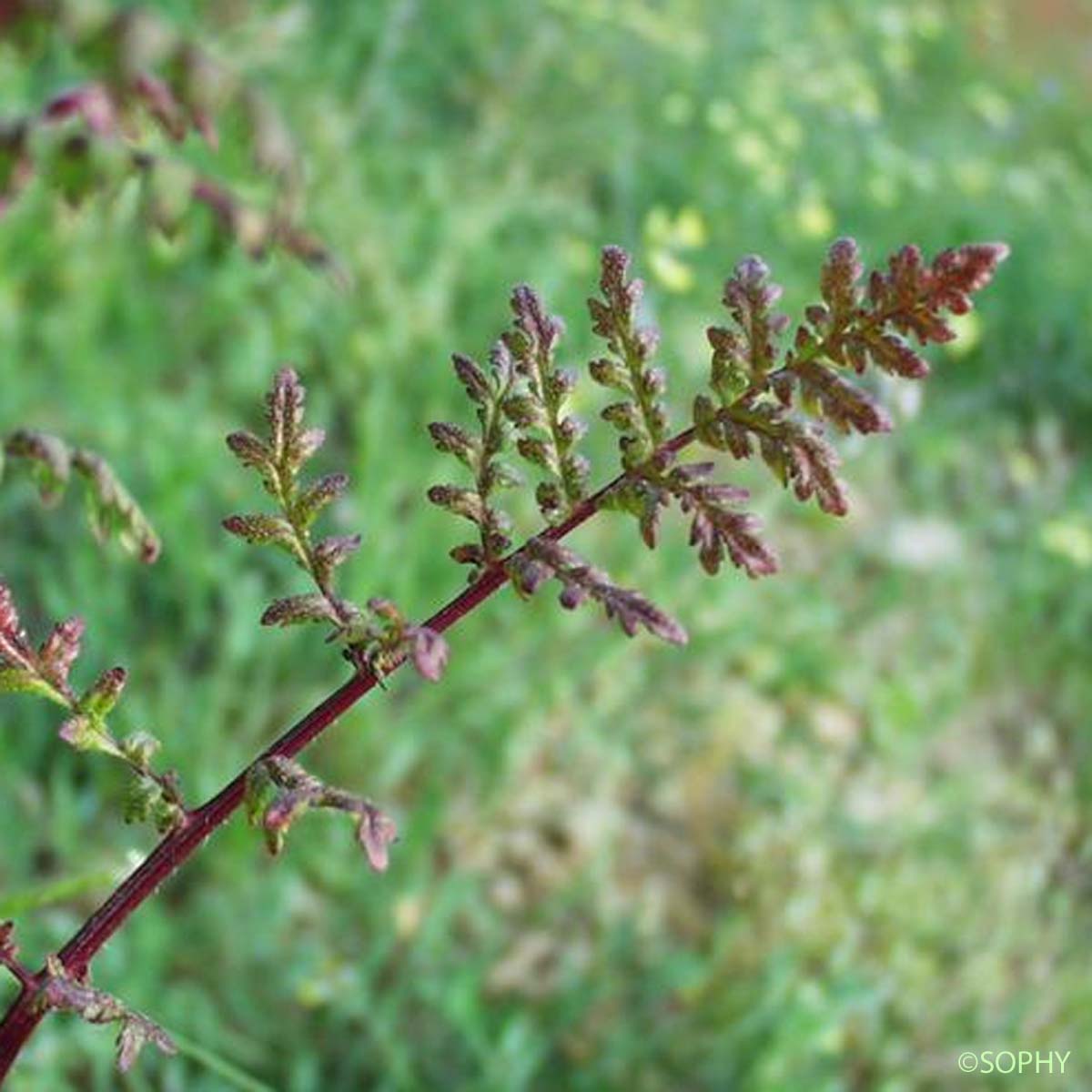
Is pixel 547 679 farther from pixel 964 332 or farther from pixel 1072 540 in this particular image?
pixel 964 332

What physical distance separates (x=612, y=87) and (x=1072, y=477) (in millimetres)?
1579

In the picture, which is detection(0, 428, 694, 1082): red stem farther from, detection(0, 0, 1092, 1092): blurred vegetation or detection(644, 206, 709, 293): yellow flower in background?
detection(644, 206, 709, 293): yellow flower in background

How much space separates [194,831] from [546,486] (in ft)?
0.68

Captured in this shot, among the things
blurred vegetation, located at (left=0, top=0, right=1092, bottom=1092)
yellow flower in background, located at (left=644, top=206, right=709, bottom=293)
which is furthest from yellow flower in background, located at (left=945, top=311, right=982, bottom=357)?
yellow flower in background, located at (left=644, top=206, right=709, bottom=293)

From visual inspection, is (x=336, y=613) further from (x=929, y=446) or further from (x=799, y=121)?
(x=799, y=121)

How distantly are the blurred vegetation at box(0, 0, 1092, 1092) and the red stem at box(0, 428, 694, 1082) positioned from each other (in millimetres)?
380

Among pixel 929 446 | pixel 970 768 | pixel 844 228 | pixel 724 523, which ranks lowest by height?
pixel 724 523

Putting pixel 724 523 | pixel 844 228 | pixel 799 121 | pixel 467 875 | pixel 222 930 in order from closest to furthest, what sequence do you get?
pixel 724 523
pixel 222 930
pixel 467 875
pixel 844 228
pixel 799 121

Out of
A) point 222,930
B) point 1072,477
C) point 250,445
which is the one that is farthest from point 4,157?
point 1072,477

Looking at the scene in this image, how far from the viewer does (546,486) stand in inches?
30.1

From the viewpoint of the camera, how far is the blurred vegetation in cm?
229

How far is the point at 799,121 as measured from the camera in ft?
15.8

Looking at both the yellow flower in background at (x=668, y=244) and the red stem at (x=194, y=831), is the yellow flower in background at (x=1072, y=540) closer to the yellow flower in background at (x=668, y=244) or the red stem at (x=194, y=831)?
the yellow flower in background at (x=668, y=244)

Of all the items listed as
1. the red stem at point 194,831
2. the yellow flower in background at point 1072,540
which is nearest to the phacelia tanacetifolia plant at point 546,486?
the red stem at point 194,831
